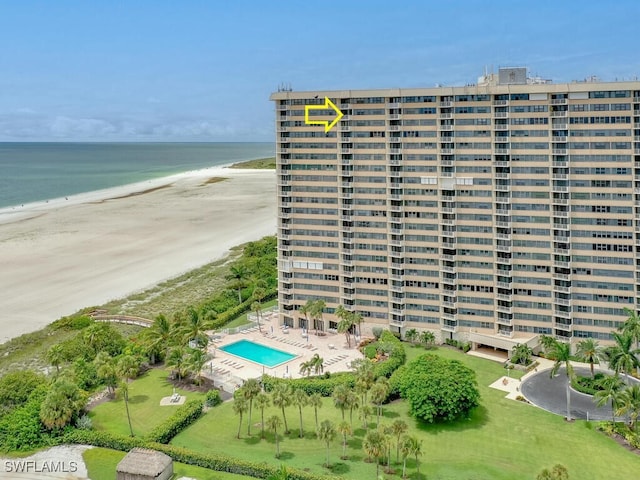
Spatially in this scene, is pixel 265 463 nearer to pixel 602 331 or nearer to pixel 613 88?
pixel 602 331

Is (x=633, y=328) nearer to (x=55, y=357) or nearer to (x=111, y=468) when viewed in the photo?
(x=111, y=468)

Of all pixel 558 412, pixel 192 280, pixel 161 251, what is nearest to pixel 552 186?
pixel 558 412

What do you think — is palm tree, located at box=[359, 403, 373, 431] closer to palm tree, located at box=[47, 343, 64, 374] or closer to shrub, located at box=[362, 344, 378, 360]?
shrub, located at box=[362, 344, 378, 360]

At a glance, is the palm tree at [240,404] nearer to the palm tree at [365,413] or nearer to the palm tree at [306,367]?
the palm tree at [365,413]

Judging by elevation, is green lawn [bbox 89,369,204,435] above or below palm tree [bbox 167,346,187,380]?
below

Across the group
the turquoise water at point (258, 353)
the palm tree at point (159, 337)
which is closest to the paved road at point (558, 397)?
the turquoise water at point (258, 353)

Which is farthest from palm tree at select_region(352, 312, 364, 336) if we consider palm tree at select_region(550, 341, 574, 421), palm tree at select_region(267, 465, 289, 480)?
palm tree at select_region(267, 465, 289, 480)
